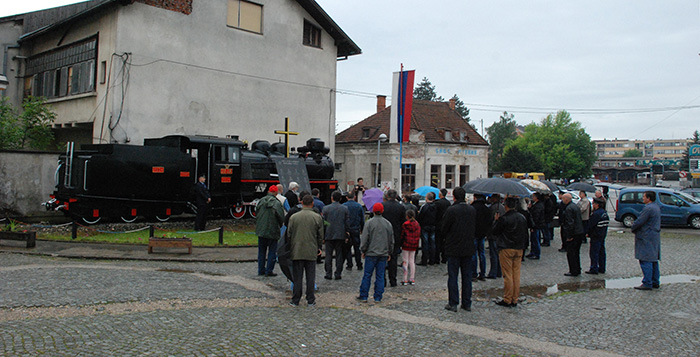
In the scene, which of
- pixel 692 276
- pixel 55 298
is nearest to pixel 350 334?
pixel 55 298

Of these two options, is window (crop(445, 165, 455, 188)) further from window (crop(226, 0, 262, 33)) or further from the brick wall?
the brick wall

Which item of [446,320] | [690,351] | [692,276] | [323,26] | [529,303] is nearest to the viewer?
[690,351]

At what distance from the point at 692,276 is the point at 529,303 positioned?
5.09 metres

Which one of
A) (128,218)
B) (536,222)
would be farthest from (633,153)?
(128,218)

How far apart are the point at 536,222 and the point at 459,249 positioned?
6530 mm

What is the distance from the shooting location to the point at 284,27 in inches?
990

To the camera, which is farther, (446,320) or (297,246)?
(297,246)

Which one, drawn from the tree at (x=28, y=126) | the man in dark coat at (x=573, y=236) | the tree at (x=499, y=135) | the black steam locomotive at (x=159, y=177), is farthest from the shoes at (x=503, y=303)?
the tree at (x=499, y=135)

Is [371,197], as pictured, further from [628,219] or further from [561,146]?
[561,146]

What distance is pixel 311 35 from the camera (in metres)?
26.6

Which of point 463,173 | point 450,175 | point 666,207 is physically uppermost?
point 463,173

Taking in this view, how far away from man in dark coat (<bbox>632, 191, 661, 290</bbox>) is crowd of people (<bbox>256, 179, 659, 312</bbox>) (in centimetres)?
2

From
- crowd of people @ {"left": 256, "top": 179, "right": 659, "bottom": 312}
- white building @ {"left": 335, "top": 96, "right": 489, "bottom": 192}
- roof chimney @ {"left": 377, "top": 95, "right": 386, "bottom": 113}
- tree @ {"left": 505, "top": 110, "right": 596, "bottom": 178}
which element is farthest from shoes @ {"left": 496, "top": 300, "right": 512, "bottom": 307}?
tree @ {"left": 505, "top": 110, "right": 596, "bottom": 178}

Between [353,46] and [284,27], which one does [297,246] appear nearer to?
[284,27]
